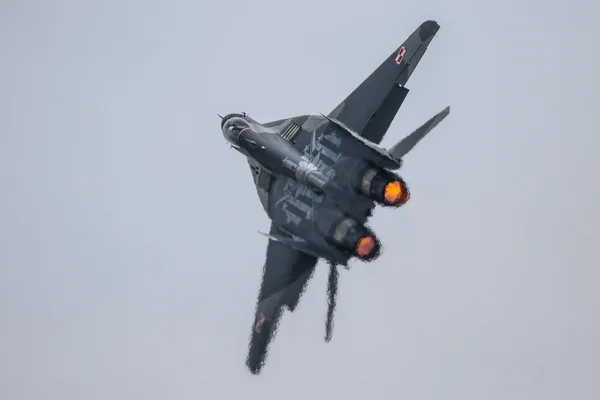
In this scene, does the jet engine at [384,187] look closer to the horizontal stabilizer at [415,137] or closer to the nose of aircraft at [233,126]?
the horizontal stabilizer at [415,137]

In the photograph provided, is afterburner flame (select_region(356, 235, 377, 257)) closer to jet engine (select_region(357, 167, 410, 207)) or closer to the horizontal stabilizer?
jet engine (select_region(357, 167, 410, 207))

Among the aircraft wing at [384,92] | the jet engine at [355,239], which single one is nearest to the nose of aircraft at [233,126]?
the aircraft wing at [384,92]

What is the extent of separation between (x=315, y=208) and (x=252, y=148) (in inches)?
145

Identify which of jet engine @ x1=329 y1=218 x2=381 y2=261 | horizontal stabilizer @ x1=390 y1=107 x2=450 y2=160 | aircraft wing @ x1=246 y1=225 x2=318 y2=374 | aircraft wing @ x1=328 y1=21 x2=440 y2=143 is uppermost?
aircraft wing @ x1=328 y1=21 x2=440 y2=143

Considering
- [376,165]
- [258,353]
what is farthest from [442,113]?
[258,353]

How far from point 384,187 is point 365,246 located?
2126 mm

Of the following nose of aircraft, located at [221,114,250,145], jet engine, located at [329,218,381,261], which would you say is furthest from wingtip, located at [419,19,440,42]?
jet engine, located at [329,218,381,261]

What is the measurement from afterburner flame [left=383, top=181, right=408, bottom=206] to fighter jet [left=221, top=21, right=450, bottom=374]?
3 cm

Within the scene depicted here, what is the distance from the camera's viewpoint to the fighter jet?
37344 millimetres

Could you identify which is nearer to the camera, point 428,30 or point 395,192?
point 395,192

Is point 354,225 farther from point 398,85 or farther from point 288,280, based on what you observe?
point 398,85

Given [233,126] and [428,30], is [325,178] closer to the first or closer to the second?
[233,126]

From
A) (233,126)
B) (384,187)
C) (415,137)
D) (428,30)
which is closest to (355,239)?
(384,187)

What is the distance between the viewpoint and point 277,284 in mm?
39469
